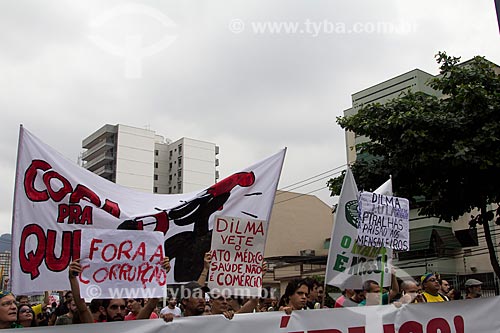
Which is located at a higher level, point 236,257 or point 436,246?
point 436,246

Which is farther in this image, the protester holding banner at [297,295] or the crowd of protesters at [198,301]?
the protester holding banner at [297,295]

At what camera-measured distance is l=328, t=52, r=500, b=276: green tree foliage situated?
32.6ft

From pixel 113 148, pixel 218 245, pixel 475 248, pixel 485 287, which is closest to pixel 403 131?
pixel 218 245

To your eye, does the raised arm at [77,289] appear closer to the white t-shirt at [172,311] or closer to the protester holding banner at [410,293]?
the white t-shirt at [172,311]

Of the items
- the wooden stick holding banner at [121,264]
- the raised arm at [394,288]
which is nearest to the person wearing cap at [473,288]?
the raised arm at [394,288]

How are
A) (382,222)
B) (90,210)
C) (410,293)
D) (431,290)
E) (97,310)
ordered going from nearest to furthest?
(97,310), (90,210), (382,222), (410,293), (431,290)

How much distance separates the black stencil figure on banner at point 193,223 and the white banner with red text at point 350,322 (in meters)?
0.97

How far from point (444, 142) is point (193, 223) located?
19.9 feet

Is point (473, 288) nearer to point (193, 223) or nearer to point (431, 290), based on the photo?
point (431, 290)

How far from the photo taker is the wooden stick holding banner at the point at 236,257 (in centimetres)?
512

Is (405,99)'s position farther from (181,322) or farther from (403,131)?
(181,322)

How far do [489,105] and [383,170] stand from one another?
7.03ft

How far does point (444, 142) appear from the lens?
1033 centimetres

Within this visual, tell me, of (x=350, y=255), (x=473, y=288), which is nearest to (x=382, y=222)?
(x=350, y=255)
